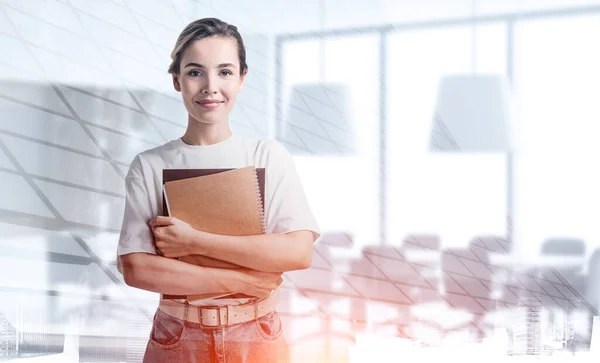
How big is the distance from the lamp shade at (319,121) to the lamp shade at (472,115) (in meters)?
0.31

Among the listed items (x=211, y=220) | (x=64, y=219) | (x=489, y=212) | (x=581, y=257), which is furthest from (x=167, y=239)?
(x=581, y=257)

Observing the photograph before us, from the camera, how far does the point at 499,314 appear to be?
85.6 inches

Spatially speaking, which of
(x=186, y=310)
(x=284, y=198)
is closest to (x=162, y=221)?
(x=186, y=310)

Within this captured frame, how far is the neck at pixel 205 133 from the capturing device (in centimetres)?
221

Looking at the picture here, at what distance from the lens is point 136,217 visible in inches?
89.0

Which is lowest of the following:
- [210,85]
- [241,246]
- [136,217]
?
[241,246]

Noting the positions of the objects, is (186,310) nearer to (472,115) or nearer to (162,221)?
(162,221)

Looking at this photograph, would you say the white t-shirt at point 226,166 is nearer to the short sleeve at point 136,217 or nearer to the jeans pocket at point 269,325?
the short sleeve at point 136,217

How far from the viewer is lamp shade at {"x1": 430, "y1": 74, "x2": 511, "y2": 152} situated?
7.10ft

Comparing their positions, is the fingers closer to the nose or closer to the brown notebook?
the brown notebook

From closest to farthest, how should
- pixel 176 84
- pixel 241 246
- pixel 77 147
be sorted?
pixel 241 246 < pixel 176 84 < pixel 77 147

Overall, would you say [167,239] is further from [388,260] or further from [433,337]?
[433,337]

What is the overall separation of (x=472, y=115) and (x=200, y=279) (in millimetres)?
1099

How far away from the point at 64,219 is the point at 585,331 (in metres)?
1.94
